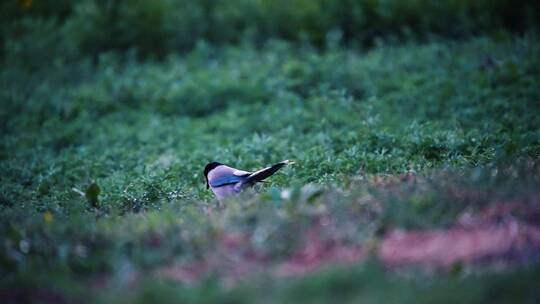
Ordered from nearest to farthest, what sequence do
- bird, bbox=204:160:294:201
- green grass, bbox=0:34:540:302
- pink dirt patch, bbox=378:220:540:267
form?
pink dirt patch, bbox=378:220:540:267 → green grass, bbox=0:34:540:302 → bird, bbox=204:160:294:201

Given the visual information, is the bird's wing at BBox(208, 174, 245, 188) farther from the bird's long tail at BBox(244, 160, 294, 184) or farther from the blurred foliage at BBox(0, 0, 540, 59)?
the blurred foliage at BBox(0, 0, 540, 59)

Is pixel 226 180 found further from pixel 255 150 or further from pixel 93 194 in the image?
pixel 255 150

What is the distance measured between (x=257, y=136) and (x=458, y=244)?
5.61m

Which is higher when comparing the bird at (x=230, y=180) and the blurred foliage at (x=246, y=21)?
the bird at (x=230, y=180)

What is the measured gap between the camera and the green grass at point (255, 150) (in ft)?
16.0

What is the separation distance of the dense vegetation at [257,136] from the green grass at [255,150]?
0.08ft

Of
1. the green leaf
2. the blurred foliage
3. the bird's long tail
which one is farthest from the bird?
the blurred foliage

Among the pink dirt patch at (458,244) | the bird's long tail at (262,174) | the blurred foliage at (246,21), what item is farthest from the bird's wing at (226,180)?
the blurred foliage at (246,21)

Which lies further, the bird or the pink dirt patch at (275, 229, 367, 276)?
the bird

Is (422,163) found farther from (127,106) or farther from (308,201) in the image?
(127,106)

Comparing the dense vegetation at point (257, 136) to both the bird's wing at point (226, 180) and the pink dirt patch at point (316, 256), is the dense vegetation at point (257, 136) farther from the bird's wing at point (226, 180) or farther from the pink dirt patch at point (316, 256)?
the bird's wing at point (226, 180)

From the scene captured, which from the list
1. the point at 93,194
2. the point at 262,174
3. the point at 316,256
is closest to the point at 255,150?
the point at 262,174

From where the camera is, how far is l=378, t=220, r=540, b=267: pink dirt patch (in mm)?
4551

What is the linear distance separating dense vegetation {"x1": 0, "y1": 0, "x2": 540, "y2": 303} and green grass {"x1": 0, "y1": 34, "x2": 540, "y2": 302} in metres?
0.03
